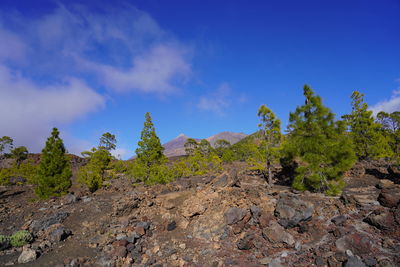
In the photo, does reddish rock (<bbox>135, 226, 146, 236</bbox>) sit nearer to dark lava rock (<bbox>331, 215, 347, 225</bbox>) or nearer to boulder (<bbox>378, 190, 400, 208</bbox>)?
dark lava rock (<bbox>331, 215, 347, 225</bbox>)

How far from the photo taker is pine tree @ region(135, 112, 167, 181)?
2388 cm

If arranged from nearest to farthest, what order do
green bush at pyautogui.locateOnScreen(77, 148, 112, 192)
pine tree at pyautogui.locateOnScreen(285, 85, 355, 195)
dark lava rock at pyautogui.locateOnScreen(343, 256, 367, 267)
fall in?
dark lava rock at pyautogui.locateOnScreen(343, 256, 367, 267)
pine tree at pyautogui.locateOnScreen(285, 85, 355, 195)
green bush at pyautogui.locateOnScreen(77, 148, 112, 192)

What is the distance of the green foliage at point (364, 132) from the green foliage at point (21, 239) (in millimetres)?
35204

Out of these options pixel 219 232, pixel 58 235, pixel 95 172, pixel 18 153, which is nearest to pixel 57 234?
pixel 58 235

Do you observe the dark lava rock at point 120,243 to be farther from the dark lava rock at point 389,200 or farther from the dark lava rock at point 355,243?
the dark lava rock at point 389,200

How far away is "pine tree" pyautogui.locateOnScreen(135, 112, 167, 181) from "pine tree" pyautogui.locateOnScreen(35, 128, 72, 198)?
280 inches

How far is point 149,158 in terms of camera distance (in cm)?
2438

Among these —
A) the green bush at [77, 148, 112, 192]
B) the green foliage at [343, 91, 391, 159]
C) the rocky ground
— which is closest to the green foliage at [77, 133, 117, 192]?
the green bush at [77, 148, 112, 192]

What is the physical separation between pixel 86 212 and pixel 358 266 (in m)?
14.6

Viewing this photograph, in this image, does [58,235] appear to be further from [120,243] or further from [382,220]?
[382,220]

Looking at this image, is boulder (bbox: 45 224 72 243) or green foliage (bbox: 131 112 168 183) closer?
boulder (bbox: 45 224 72 243)

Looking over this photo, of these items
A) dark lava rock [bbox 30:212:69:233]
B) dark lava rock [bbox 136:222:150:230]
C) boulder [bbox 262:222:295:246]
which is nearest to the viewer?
boulder [bbox 262:222:295:246]

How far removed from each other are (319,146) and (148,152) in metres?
17.5

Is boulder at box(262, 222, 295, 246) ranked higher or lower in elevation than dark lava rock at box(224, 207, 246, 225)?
lower
